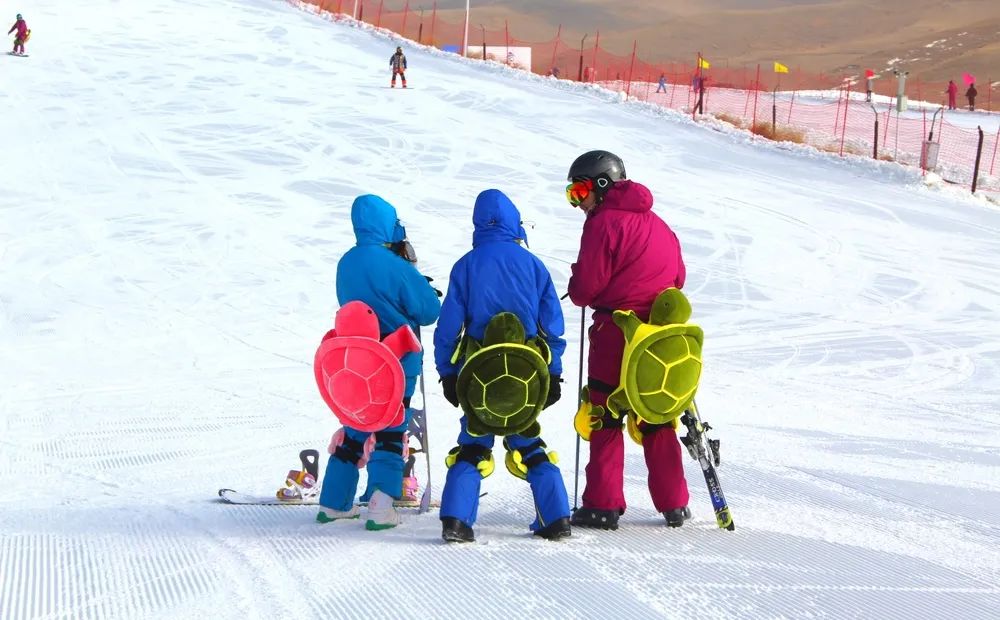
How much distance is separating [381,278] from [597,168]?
1.10 metres

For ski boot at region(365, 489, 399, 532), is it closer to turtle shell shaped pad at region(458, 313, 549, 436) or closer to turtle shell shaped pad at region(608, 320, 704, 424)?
turtle shell shaped pad at region(458, 313, 549, 436)

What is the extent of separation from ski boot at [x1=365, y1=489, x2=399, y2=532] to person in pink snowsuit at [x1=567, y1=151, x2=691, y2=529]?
0.83 m

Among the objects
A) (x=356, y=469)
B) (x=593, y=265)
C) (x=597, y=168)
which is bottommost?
(x=356, y=469)

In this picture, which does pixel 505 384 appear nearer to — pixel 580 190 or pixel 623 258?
pixel 623 258

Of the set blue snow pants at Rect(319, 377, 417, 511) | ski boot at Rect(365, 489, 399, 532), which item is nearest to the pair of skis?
blue snow pants at Rect(319, 377, 417, 511)

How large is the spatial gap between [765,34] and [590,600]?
489 ft

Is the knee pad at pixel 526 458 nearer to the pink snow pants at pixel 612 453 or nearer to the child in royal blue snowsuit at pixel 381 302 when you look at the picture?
the pink snow pants at pixel 612 453

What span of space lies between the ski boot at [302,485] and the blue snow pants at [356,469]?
0.47 meters

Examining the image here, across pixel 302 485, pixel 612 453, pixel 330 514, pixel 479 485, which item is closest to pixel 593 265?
pixel 612 453

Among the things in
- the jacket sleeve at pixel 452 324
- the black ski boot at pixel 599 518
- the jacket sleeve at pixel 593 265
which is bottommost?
the black ski boot at pixel 599 518

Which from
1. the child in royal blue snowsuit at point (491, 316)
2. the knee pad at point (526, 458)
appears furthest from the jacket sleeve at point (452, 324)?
the knee pad at point (526, 458)

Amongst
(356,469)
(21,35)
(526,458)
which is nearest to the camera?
(526,458)

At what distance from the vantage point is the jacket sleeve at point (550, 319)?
5.11m

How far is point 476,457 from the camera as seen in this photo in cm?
515
